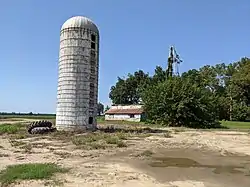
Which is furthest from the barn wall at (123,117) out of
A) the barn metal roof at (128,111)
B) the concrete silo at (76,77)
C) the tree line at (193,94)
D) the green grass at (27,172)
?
the green grass at (27,172)

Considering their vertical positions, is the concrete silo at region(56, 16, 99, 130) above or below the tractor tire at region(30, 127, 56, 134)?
above

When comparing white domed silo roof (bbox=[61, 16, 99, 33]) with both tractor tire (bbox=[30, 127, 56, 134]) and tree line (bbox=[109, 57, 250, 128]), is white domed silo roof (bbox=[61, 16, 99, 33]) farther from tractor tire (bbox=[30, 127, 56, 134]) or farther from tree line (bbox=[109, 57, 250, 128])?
tree line (bbox=[109, 57, 250, 128])

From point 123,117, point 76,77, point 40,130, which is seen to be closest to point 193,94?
point 76,77

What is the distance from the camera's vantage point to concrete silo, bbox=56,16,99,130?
97.8 feet

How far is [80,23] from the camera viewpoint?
30.8 m

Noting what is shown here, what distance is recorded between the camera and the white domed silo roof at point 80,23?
101 feet

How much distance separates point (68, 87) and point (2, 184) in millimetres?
20750

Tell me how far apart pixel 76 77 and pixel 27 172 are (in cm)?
1948

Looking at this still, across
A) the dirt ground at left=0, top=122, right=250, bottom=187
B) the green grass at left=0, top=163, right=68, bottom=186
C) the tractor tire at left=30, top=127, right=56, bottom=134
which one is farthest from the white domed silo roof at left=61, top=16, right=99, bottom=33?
the green grass at left=0, top=163, right=68, bottom=186

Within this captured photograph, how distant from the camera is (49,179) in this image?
1003 cm

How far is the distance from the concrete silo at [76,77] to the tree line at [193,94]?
1559cm

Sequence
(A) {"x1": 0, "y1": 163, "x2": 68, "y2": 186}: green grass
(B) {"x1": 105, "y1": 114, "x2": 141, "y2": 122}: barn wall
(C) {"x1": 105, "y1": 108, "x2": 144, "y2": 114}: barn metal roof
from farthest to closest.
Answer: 1. (C) {"x1": 105, "y1": 108, "x2": 144, "y2": 114}: barn metal roof
2. (B) {"x1": 105, "y1": 114, "x2": 141, "y2": 122}: barn wall
3. (A) {"x1": 0, "y1": 163, "x2": 68, "y2": 186}: green grass

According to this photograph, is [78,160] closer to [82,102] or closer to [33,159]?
[33,159]

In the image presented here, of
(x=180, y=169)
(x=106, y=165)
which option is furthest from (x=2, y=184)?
(x=180, y=169)
